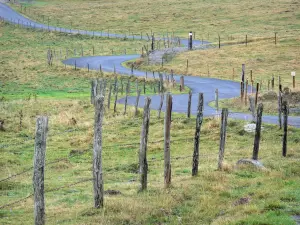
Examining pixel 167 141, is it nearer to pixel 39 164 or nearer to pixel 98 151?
pixel 98 151

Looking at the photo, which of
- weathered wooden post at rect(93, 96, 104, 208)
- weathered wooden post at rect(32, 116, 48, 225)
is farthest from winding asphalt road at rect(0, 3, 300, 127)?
weathered wooden post at rect(32, 116, 48, 225)

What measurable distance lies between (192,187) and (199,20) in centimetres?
10443

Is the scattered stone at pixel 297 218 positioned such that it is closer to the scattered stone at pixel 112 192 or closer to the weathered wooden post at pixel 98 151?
the weathered wooden post at pixel 98 151

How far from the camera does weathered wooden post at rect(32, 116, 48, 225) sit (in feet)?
41.9

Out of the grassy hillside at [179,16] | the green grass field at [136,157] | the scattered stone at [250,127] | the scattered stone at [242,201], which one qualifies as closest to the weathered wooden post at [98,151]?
the green grass field at [136,157]

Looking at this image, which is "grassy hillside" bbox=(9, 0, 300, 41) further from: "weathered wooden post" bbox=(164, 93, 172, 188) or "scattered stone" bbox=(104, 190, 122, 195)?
"scattered stone" bbox=(104, 190, 122, 195)

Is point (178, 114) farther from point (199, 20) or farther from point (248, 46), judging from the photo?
point (199, 20)

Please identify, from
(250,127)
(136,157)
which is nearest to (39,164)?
(136,157)

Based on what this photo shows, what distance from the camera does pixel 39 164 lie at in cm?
1296

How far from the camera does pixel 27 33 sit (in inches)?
4045

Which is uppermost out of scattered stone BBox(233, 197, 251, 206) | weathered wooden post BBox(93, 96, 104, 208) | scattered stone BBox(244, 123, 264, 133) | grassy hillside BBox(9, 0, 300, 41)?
weathered wooden post BBox(93, 96, 104, 208)

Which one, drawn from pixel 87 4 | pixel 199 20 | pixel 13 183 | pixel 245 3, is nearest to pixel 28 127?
pixel 13 183

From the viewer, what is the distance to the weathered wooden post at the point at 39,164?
12773mm

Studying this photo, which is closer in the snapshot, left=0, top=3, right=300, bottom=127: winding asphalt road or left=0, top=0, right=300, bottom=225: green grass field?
left=0, top=0, right=300, bottom=225: green grass field
